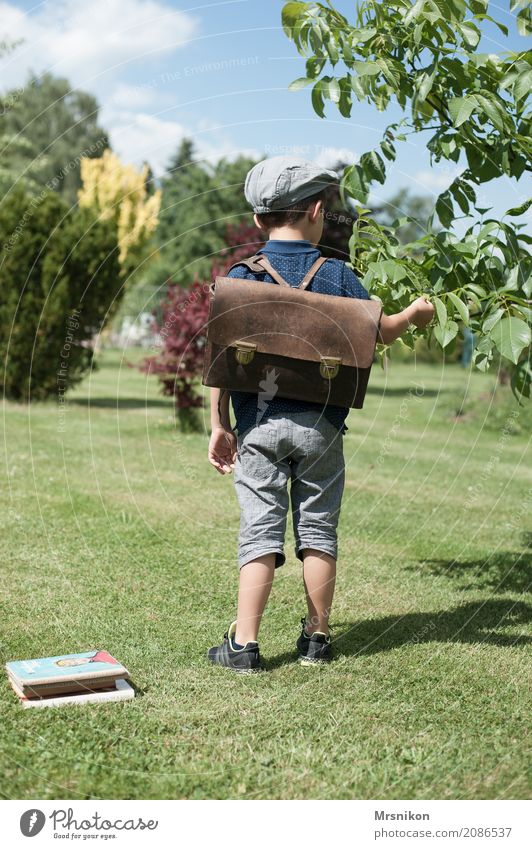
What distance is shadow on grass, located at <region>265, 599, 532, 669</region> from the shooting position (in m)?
3.95

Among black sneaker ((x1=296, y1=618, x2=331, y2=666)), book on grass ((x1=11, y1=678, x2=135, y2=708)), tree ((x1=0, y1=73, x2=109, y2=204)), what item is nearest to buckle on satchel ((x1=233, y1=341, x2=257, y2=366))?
black sneaker ((x1=296, y1=618, x2=331, y2=666))

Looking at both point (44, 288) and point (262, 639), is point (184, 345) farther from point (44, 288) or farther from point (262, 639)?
point (262, 639)

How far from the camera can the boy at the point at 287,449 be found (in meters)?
3.50

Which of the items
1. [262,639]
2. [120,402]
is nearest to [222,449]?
[262,639]

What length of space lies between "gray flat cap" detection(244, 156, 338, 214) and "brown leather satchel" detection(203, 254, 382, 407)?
10.3 inches

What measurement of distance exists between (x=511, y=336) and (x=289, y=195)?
3.34ft

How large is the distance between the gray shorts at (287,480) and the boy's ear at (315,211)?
0.76 meters

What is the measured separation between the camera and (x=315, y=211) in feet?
11.7

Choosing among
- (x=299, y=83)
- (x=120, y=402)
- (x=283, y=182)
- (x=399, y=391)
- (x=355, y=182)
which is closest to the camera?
(x=283, y=182)

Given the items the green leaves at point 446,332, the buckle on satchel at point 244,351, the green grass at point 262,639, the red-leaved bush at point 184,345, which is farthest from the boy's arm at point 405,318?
the red-leaved bush at point 184,345

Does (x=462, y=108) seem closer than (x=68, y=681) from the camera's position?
No

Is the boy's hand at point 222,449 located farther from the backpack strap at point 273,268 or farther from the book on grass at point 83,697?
the book on grass at point 83,697

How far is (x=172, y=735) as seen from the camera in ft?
9.79

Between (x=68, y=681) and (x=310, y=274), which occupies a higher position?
(x=310, y=274)
